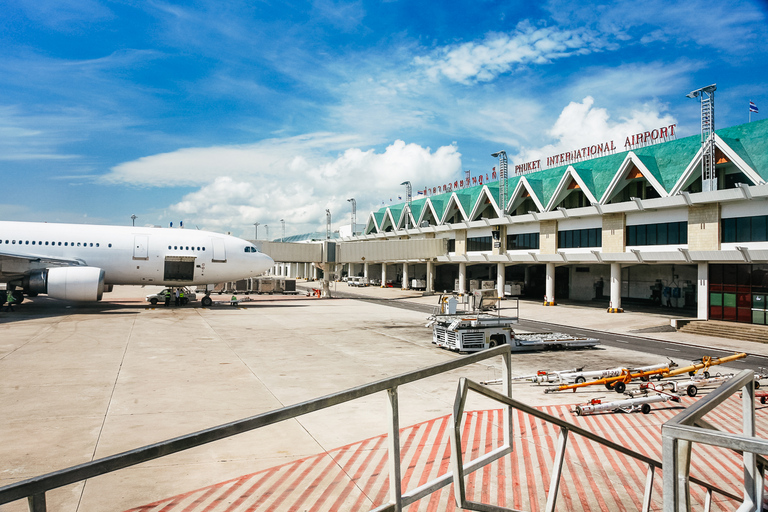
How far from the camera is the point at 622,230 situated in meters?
39.8

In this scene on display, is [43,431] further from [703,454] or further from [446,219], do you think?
[446,219]

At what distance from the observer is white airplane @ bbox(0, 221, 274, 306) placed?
1260 inches

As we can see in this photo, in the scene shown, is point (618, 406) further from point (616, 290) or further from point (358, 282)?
point (358, 282)

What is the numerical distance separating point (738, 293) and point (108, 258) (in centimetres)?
4386

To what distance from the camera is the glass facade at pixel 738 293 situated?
1233 inches

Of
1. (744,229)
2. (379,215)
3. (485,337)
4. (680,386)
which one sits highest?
(379,215)

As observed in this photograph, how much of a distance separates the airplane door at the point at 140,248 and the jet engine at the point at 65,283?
11.8ft

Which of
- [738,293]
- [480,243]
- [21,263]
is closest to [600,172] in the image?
[480,243]

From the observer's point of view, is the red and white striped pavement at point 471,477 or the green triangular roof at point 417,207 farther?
the green triangular roof at point 417,207

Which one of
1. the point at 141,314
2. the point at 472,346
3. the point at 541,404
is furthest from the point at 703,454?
the point at 141,314

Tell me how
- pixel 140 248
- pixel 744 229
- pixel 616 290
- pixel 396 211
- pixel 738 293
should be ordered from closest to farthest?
1. pixel 744 229
2. pixel 738 293
3. pixel 140 248
4. pixel 616 290
5. pixel 396 211

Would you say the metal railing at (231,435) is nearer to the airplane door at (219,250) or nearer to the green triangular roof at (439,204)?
the airplane door at (219,250)

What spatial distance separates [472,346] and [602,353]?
6.41m

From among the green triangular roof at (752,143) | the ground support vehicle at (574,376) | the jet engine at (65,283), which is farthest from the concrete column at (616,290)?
the jet engine at (65,283)
